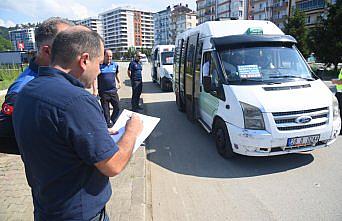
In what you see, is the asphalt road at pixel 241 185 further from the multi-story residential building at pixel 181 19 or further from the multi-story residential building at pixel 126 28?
the multi-story residential building at pixel 126 28

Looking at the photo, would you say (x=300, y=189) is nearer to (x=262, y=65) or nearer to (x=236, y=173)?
(x=236, y=173)

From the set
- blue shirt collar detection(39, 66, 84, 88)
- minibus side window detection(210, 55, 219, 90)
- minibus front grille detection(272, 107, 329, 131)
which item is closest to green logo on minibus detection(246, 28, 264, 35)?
minibus side window detection(210, 55, 219, 90)

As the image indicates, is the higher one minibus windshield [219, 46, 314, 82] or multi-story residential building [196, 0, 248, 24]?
multi-story residential building [196, 0, 248, 24]

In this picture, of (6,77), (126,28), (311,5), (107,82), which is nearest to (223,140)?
(107,82)

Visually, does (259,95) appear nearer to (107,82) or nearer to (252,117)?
(252,117)

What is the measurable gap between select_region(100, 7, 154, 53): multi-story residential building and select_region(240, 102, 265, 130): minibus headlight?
132512mm

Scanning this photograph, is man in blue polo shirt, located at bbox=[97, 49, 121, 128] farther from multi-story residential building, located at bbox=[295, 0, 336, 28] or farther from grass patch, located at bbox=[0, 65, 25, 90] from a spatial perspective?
multi-story residential building, located at bbox=[295, 0, 336, 28]

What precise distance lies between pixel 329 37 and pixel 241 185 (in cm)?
2061

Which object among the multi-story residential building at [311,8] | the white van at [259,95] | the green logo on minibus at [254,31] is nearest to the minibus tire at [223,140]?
the white van at [259,95]

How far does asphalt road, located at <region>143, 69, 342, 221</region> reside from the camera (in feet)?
10.8

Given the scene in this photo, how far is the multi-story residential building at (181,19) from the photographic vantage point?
10456 cm

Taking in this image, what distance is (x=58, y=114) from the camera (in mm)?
1287

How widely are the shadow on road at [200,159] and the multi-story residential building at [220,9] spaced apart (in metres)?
74.2

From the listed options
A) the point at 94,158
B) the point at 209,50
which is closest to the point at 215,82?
the point at 209,50
